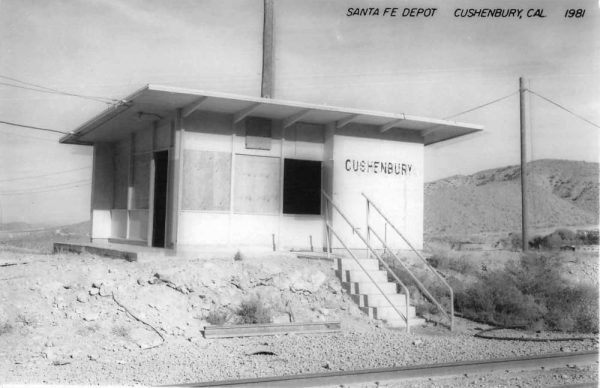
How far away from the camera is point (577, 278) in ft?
66.0

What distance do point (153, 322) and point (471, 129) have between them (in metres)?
10.1

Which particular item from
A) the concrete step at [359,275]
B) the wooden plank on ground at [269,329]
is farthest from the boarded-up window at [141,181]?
the wooden plank on ground at [269,329]

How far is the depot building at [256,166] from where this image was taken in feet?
44.5

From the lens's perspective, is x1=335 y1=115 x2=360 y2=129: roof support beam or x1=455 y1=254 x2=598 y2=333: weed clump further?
x1=335 y1=115 x2=360 y2=129: roof support beam

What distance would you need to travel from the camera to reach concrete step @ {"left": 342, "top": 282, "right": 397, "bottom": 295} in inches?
516

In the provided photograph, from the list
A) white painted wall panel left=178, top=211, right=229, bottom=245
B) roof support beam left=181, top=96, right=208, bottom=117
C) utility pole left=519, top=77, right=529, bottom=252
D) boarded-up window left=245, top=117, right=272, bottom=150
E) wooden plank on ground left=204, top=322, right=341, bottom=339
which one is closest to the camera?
wooden plank on ground left=204, top=322, right=341, bottom=339

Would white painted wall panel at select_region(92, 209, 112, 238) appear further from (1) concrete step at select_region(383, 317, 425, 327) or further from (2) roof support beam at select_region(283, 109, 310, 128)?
(1) concrete step at select_region(383, 317, 425, 327)

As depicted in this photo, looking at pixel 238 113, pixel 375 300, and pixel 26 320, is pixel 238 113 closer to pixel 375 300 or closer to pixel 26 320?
pixel 375 300

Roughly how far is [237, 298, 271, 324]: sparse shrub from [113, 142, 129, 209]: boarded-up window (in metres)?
7.44

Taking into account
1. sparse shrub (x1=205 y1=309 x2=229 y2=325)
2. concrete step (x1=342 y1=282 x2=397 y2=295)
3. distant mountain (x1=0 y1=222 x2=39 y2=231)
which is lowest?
sparse shrub (x1=205 y1=309 x2=229 y2=325)

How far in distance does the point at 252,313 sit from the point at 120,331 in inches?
96.9

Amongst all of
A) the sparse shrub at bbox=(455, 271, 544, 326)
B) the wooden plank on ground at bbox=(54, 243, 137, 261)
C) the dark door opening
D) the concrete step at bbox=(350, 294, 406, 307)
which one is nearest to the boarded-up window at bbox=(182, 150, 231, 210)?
the wooden plank on ground at bbox=(54, 243, 137, 261)

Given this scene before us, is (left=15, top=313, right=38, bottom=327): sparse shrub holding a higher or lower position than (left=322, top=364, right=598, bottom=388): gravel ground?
higher

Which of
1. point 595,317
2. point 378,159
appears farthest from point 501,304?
point 378,159
